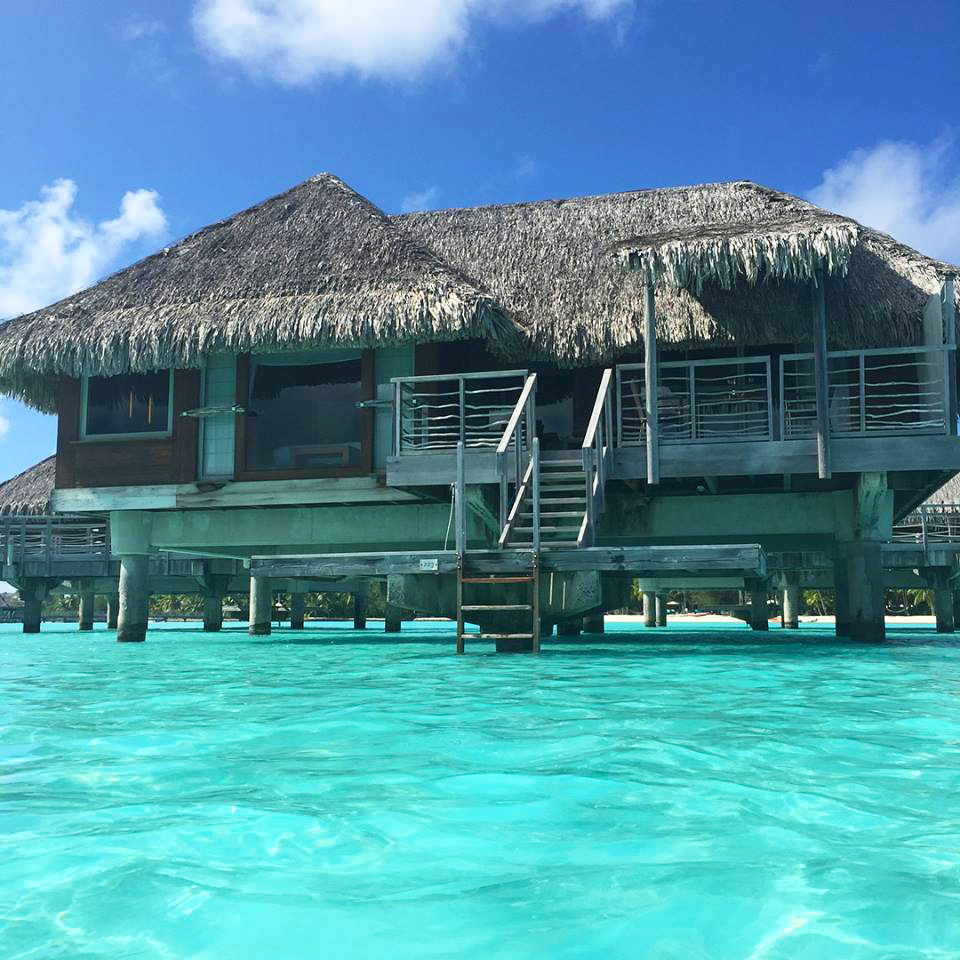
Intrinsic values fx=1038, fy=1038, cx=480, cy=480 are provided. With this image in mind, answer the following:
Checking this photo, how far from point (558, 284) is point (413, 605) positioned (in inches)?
215

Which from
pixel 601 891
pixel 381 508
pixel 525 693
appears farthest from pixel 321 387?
pixel 601 891

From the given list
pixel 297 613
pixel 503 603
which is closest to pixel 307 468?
pixel 503 603

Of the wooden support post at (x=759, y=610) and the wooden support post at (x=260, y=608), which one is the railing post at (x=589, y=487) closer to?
the wooden support post at (x=260, y=608)

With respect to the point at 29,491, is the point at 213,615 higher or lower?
Result: lower

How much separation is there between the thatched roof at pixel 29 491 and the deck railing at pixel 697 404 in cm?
1369

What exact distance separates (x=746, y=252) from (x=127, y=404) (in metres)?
8.86

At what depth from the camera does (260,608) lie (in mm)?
20547

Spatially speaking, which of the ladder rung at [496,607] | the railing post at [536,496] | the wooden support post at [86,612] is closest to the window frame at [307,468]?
the railing post at [536,496]

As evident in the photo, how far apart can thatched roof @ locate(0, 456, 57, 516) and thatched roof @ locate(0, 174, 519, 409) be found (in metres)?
8.40

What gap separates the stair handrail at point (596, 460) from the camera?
389 inches

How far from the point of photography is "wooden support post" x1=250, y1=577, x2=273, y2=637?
2025 centimetres

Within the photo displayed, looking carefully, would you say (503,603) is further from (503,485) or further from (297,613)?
(297,613)

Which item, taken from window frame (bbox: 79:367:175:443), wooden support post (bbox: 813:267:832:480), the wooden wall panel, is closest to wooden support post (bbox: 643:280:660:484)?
wooden support post (bbox: 813:267:832:480)

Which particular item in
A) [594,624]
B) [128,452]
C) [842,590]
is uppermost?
[128,452]
